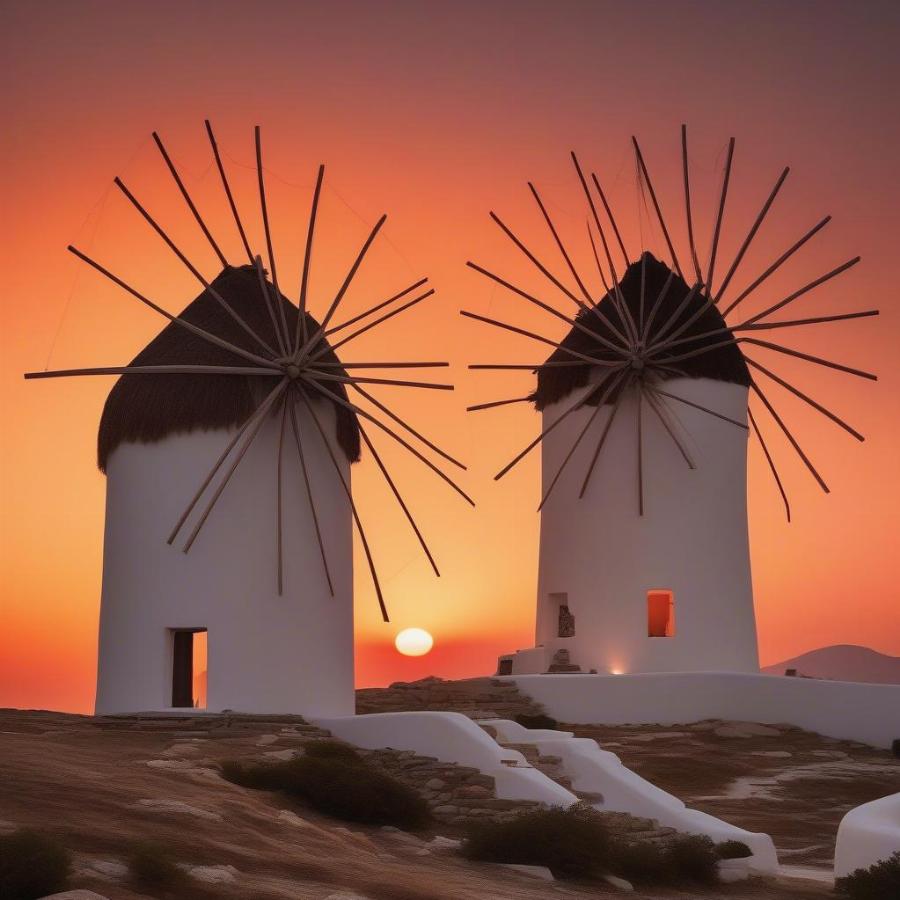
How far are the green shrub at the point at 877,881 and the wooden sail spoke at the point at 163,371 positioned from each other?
10460 millimetres

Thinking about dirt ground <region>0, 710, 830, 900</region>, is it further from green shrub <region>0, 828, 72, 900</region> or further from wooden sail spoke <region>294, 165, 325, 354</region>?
wooden sail spoke <region>294, 165, 325, 354</region>

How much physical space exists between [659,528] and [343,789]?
13.7 meters

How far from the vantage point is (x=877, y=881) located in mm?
10586

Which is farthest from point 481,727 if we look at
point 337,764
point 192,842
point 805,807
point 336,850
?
point 192,842

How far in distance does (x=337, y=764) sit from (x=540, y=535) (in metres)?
14.6

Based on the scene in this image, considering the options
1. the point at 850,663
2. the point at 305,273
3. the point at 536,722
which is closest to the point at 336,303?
the point at 305,273

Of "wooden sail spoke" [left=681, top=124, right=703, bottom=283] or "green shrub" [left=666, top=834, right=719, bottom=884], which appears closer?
"green shrub" [left=666, top=834, right=719, bottom=884]

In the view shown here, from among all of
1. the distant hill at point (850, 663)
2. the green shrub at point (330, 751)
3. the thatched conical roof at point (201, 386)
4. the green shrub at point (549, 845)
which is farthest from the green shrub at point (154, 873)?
the distant hill at point (850, 663)

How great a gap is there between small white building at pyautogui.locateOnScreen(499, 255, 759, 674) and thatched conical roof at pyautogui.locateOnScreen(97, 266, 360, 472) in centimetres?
747

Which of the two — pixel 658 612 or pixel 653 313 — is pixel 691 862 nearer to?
pixel 653 313

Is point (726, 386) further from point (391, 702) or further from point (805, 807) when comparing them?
point (805, 807)

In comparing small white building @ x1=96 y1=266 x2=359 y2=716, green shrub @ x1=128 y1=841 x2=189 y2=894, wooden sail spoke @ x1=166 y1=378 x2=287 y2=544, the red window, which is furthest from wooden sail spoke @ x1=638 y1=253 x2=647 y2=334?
green shrub @ x1=128 y1=841 x2=189 y2=894

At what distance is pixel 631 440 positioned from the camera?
84.7ft

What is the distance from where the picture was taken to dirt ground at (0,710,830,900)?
348 inches
